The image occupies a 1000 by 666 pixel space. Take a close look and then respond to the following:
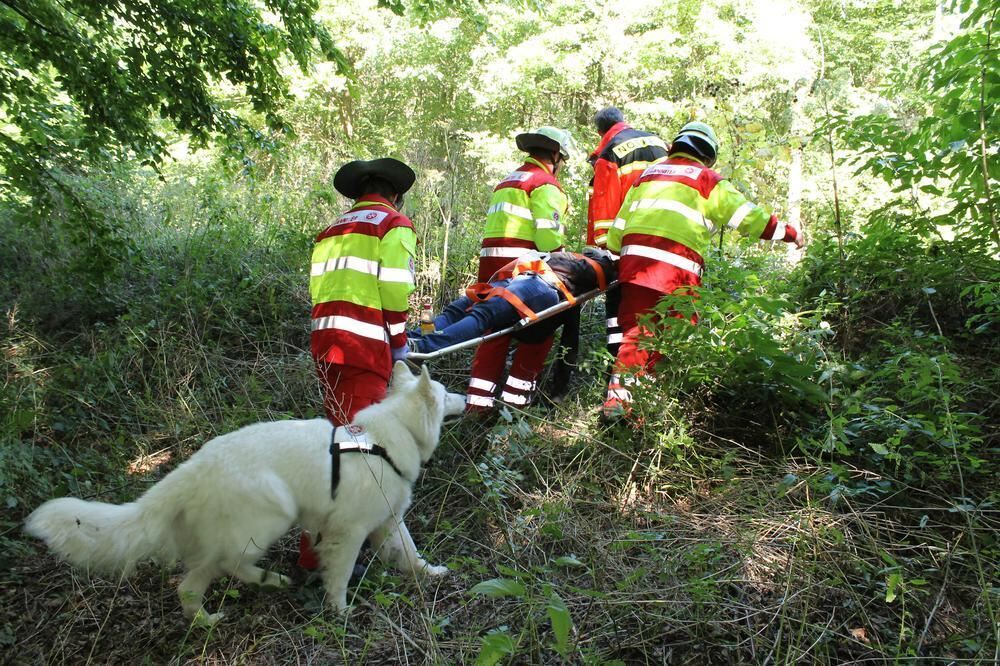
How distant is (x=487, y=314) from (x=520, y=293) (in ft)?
1.09

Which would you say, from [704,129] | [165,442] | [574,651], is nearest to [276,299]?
[165,442]

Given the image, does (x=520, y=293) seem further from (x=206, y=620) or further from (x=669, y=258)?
(x=206, y=620)

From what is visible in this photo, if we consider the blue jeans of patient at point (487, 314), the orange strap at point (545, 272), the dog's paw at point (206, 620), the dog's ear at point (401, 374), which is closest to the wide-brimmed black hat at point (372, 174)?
the blue jeans of patient at point (487, 314)

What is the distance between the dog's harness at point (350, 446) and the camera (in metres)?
3.36

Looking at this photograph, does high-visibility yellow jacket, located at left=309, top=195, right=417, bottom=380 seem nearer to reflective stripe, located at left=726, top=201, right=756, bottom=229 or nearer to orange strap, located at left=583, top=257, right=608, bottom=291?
orange strap, located at left=583, top=257, right=608, bottom=291

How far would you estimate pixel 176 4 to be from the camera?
532 cm

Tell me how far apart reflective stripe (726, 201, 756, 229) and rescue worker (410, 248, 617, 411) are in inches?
42.3

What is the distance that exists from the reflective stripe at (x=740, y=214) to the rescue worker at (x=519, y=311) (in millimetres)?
1074

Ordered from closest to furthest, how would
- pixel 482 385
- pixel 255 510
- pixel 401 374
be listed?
pixel 255 510
pixel 401 374
pixel 482 385

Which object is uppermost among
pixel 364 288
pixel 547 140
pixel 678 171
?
pixel 547 140

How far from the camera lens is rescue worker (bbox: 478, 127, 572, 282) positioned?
5914mm

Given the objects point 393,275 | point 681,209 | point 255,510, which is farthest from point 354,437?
point 681,209

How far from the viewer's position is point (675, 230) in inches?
189

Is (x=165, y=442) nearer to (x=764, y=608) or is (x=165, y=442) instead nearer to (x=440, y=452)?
(x=440, y=452)
